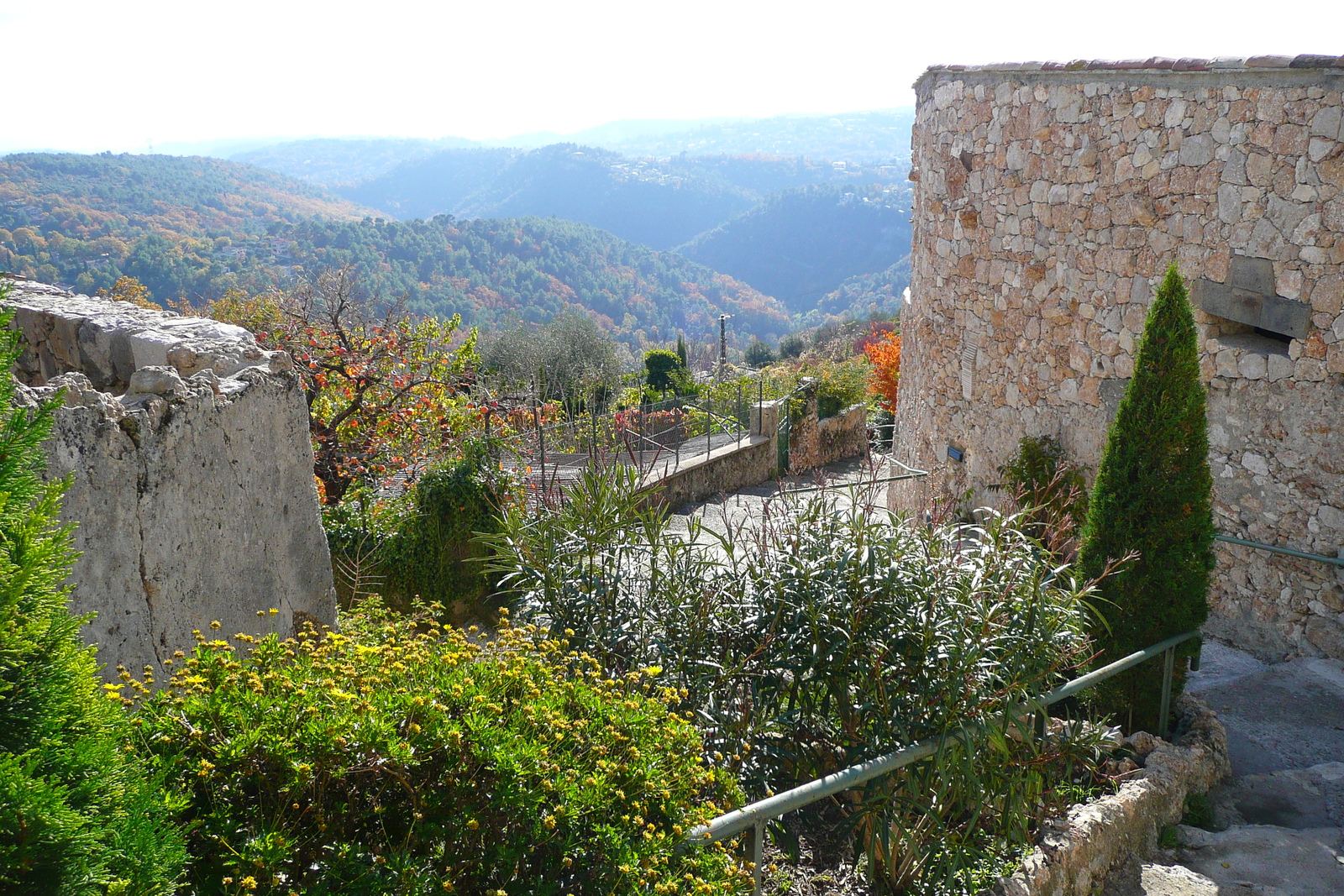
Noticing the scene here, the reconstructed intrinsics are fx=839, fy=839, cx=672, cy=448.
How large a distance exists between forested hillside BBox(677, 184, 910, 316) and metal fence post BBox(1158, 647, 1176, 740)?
96.6m

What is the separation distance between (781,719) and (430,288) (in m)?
63.9

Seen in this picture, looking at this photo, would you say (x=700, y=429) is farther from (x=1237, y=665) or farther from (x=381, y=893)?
(x=381, y=893)

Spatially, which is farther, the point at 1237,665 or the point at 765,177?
the point at 765,177

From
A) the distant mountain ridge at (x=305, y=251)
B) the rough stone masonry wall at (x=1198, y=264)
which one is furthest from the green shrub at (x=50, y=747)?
the distant mountain ridge at (x=305, y=251)

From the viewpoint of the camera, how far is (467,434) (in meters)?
8.19

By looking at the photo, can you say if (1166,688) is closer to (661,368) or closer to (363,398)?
(363,398)

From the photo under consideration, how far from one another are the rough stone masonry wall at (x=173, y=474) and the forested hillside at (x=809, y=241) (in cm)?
9722

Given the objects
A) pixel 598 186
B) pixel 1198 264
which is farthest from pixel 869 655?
pixel 598 186

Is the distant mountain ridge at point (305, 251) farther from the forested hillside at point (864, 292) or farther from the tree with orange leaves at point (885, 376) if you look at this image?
the tree with orange leaves at point (885, 376)

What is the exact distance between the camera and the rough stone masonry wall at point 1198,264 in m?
4.93

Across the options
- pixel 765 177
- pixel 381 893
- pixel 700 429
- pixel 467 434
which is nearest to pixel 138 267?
pixel 700 429

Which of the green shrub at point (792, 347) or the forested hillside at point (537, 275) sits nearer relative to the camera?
the green shrub at point (792, 347)

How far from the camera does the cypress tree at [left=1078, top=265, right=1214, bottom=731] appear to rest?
401cm

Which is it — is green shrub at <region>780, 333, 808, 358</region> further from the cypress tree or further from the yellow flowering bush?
the yellow flowering bush
